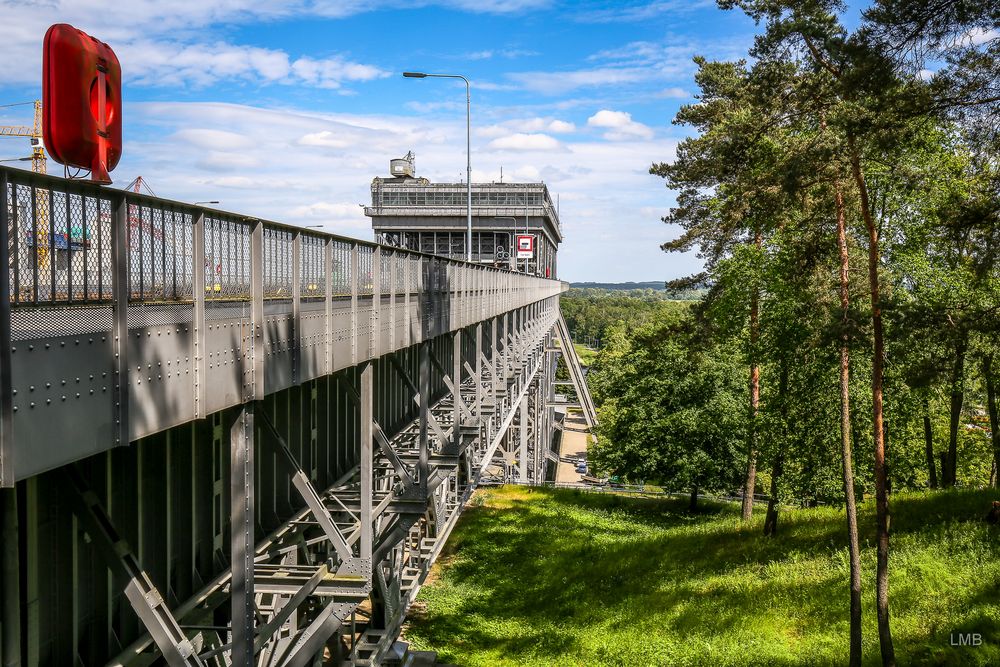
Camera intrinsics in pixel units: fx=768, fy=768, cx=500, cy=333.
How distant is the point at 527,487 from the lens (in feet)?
114

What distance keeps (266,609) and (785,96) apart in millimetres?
11416

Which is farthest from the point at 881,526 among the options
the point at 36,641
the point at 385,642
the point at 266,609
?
the point at 36,641

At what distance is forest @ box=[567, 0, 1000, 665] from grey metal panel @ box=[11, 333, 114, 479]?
9904 mm

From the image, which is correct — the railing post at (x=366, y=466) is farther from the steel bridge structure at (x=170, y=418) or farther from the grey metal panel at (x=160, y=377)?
the grey metal panel at (x=160, y=377)

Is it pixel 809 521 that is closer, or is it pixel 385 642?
pixel 385 642

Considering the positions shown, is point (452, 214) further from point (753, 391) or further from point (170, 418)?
point (170, 418)

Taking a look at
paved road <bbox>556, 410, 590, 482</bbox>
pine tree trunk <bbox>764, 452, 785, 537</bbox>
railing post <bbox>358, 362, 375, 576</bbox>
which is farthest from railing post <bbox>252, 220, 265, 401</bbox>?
paved road <bbox>556, 410, 590, 482</bbox>

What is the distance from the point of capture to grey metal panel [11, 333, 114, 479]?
3.41 metres

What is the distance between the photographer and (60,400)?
3.66 meters

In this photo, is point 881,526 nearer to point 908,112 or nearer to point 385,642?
point 908,112

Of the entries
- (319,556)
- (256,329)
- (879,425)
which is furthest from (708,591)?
(256,329)

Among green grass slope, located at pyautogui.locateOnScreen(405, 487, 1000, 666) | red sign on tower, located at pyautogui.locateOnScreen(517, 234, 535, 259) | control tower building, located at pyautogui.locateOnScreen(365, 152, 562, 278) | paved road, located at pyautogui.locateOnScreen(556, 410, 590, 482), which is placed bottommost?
paved road, located at pyautogui.locateOnScreen(556, 410, 590, 482)

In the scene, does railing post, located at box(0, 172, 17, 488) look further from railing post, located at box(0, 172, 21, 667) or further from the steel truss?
the steel truss

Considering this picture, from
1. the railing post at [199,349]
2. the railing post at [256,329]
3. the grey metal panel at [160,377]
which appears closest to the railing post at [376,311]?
the railing post at [256,329]
